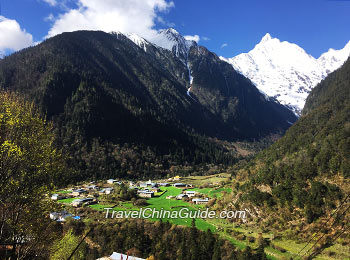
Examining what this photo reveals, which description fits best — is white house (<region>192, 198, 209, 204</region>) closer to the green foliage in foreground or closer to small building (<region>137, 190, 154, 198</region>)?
small building (<region>137, 190, 154, 198</region>)

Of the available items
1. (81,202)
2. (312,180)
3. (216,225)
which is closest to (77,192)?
(81,202)

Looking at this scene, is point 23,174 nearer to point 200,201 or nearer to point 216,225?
point 216,225

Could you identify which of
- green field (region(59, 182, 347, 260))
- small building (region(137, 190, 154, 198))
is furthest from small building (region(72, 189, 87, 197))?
small building (region(137, 190, 154, 198))

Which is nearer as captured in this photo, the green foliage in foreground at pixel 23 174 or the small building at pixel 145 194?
the green foliage in foreground at pixel 23 174

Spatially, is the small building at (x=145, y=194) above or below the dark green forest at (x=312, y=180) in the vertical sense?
below

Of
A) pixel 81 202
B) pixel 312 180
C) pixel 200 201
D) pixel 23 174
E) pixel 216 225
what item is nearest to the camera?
pixel 23 174

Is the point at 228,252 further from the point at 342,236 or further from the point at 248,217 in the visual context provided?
the point at 342,236

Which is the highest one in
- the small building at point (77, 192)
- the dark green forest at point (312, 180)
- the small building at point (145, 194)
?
the dark green forest at point (312, 180)

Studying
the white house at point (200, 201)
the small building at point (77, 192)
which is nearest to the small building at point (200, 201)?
the white house at point (200, 201)

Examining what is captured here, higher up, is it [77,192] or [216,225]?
[77,192]

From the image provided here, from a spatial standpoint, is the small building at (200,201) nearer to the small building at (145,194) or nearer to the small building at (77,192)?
the small building at (145,194)

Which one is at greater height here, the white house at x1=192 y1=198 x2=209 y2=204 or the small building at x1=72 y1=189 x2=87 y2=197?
the white house at x1=192 y1=198 x2=209 y2=204

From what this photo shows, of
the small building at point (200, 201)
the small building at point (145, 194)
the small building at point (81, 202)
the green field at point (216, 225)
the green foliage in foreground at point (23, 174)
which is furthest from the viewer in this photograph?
the small building at point (145, 194)

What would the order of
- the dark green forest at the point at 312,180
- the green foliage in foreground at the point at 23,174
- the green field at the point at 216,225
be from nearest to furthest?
the green foliage in foreground at the point at 23,174, the green field at the point at 216,225, the dark green forest at the point at 312,180
